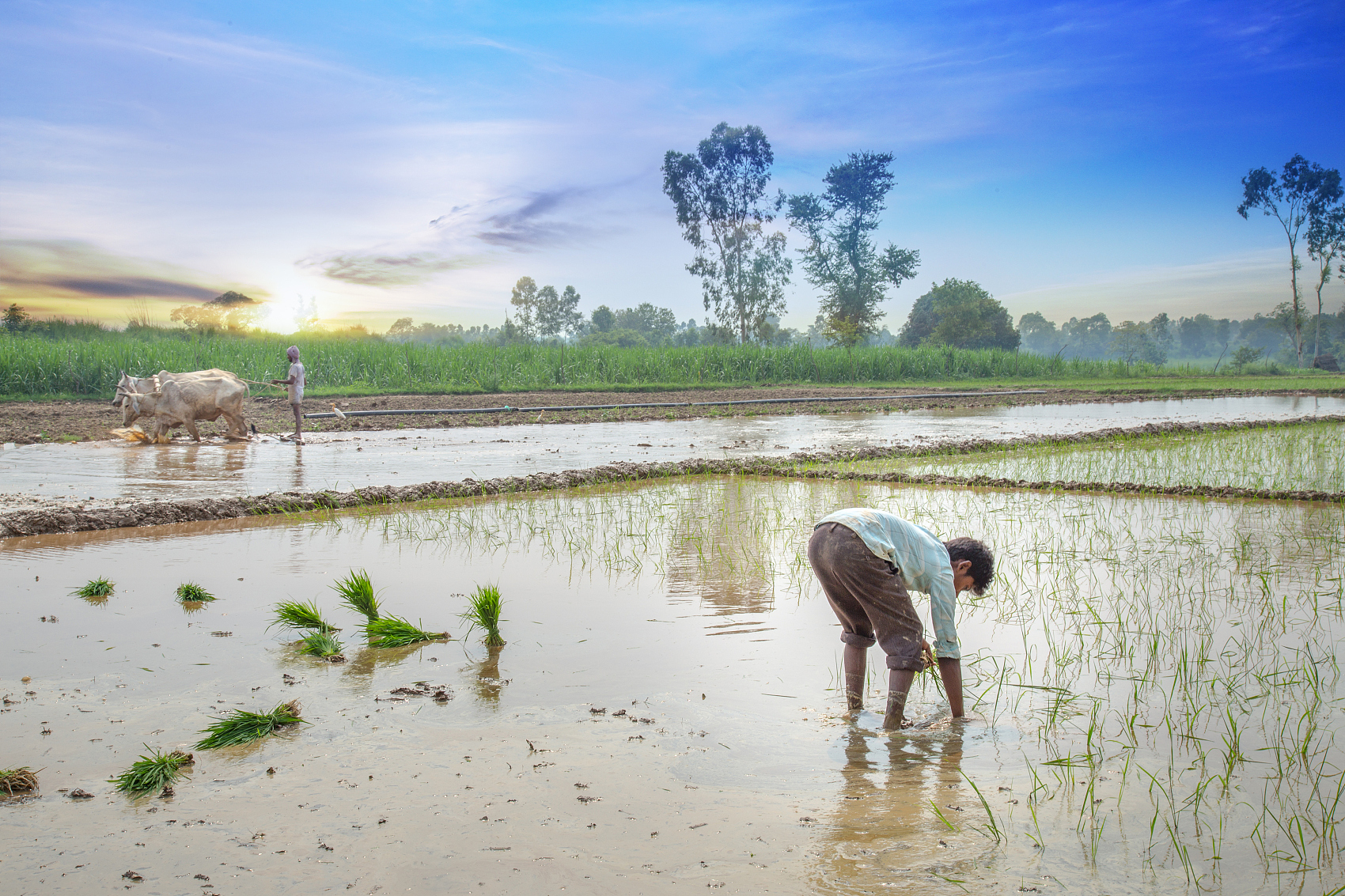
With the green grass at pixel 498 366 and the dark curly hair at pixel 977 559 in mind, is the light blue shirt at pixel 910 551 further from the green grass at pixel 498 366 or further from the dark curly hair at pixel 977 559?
the green grass at pixel 498 366

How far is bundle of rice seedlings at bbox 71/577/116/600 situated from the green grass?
1943cm

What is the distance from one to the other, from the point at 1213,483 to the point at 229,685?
10125 millimetres

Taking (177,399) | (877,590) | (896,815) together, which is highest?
(177,399)

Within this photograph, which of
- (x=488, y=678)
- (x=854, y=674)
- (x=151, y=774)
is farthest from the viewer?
(x=488, y=678)

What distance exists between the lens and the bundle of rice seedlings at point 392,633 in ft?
15.7

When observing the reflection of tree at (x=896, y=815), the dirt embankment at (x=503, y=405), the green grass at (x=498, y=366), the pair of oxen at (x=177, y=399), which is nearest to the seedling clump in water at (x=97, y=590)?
the reflection of tree at (x=896, y=815)

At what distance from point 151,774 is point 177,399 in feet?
43.8

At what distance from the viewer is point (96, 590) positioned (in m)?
5.70

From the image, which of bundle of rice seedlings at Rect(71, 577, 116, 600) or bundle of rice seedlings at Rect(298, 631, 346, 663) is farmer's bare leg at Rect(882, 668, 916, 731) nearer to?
bundle of rice seedlings at Rect(298, 631, 346, 663)

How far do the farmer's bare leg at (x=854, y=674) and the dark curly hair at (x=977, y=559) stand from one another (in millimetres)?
574

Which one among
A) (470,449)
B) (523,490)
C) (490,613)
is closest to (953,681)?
(490,613)

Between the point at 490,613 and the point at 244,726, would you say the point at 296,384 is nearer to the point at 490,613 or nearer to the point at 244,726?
the point at 490,613

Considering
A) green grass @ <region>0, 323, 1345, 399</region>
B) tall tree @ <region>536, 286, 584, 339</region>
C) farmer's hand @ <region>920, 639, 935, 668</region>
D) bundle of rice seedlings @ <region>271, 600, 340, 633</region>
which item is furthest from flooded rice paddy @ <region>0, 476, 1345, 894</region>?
tall tree @ <region>536, 286, 584, 339</region>

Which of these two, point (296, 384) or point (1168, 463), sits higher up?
point (296, 384)
